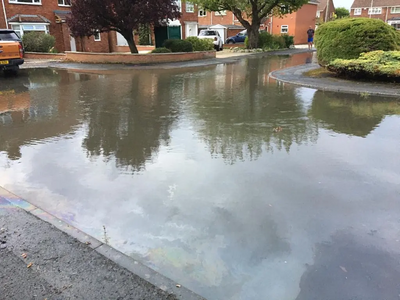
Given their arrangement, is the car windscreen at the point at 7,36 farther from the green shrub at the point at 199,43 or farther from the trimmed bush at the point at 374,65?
the trimmed bush at the point at 374,65

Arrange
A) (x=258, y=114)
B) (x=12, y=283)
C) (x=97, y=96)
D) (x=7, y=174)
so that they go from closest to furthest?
(x=12, y=283)
(x=7, y=174)
(x=258, y=114)
(x=97, y=96)

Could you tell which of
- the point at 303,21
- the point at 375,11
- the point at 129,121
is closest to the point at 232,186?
the point at 129,121

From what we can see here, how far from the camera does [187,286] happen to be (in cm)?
301

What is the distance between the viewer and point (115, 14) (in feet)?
65.5

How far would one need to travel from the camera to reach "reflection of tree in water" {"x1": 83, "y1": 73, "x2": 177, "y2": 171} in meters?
6.17

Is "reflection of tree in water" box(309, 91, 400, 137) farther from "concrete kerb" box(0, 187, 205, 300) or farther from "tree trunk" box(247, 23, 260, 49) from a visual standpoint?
"tree trunk" box(247, 23, 260, 49)

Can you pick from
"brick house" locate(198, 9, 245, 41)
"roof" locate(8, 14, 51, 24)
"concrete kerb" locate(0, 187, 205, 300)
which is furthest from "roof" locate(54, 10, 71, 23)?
"concrete kerb" locate(0, 187, 205, 300)

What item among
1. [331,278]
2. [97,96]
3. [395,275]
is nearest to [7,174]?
[331,278]

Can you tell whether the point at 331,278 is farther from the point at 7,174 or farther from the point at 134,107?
the point at 134,107

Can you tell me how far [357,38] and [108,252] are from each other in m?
12.8

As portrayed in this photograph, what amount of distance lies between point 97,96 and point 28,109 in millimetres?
2277

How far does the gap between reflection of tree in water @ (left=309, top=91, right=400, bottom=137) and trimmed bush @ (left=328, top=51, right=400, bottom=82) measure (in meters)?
1.90

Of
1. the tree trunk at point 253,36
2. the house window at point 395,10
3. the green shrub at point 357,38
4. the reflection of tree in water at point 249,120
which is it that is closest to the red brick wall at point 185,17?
the tree trunk at point 253,36

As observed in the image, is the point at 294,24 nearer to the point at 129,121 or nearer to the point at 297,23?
the point at 297,23
